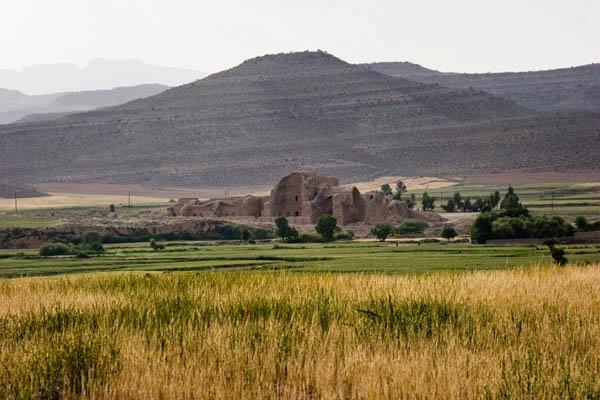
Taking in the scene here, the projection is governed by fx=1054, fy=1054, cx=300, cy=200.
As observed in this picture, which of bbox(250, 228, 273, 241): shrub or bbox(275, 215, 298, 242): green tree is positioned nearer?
bbox(275, 215, 298, 242): green tree

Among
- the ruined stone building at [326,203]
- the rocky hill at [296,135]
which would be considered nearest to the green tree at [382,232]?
the ruined stone building at [326,203]

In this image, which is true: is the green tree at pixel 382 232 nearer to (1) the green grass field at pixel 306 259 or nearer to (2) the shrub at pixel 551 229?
(1) the green grass field at pixel 306 259

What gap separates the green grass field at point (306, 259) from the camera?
25969 mm

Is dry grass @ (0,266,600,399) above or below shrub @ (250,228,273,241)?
above

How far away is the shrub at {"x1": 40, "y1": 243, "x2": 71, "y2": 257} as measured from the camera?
127 ft

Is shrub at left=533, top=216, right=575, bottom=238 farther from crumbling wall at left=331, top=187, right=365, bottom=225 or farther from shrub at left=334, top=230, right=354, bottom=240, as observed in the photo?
crumbling wall at left=331, top=187, right=365, bottom=225

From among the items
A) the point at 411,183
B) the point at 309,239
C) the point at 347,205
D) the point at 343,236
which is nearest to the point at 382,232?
the point at 343,236

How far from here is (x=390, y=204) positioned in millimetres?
53531

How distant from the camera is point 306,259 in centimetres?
3114

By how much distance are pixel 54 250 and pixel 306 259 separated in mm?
12496

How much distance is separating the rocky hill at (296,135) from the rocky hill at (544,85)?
105 feet

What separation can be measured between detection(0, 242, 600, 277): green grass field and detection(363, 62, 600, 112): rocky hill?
119994mm

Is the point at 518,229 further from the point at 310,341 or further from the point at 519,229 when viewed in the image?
the point at 310,341

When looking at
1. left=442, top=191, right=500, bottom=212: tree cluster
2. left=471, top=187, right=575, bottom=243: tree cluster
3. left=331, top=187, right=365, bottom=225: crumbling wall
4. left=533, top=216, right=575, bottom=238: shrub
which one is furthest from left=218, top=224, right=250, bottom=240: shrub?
left=442, top=191, right=500, bottom=212: tree cluster
